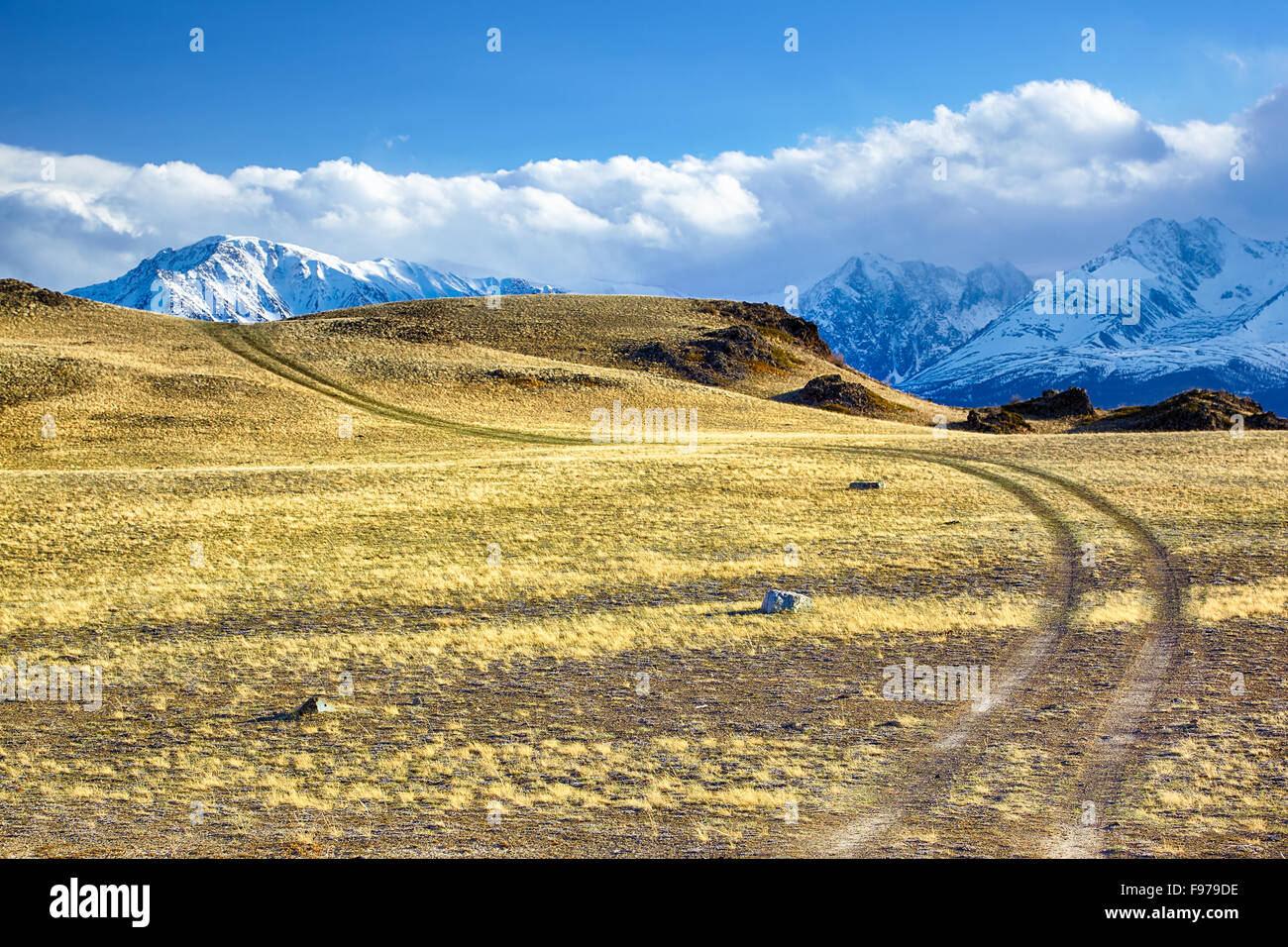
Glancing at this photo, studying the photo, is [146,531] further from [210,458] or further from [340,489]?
[210,458]

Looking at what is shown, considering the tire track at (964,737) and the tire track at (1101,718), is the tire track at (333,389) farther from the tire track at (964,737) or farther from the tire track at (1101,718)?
the tire track at (964,737)

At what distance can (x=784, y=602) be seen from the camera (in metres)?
25.8

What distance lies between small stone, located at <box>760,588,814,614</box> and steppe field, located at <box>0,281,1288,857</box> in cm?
49

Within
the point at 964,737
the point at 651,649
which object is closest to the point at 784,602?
the point at 651,649

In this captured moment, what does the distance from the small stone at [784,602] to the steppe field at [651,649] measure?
0.49m

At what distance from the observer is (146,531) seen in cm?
3734

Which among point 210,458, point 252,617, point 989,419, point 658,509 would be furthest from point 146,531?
point 989,419

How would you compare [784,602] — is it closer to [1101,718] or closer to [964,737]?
[964,737]

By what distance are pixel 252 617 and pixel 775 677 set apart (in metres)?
14.9

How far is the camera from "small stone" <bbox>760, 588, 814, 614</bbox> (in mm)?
25656

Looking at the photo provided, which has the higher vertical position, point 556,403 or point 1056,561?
point 556,403

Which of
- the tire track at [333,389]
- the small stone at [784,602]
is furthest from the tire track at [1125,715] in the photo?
the tire track at [333,389]

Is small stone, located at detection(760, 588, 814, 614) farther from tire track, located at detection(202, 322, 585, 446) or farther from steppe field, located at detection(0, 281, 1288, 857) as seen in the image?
tire track, located at detection(202, 322, 585, 446)

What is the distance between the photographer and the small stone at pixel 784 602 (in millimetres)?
25656
